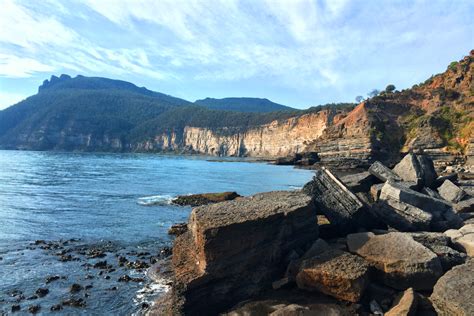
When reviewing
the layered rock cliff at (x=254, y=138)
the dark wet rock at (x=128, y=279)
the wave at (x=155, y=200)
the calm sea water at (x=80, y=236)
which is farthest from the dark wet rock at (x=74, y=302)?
the layered rock cliff at (x=254, y=138)

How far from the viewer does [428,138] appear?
57.4m

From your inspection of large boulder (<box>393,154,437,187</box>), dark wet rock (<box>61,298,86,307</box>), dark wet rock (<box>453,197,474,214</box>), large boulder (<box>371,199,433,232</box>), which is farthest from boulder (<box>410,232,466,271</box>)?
dark wet rock (<box>61,298,86,307</box>)

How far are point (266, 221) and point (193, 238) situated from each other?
6.01 ft

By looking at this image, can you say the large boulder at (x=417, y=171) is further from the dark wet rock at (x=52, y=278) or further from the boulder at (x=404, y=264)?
the dark wet rock at (x=52, y=278)

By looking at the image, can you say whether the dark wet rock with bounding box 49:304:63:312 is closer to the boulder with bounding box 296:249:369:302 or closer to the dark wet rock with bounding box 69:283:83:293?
the dark wet rock with bounding box 69:283:83:293

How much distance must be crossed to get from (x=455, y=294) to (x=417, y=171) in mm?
10080

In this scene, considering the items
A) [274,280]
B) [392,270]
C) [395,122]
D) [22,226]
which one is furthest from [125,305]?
[395,122]

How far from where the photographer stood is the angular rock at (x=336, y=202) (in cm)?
1062

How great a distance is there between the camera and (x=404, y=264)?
7496 mm

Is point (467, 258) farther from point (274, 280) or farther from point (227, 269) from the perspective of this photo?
point (227, 269)

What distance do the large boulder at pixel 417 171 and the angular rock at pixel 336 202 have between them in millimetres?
4959

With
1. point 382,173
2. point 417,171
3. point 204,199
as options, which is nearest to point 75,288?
point 382,173

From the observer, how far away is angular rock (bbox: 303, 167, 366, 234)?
34.8 feet

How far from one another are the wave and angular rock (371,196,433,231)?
16893 millimetres
